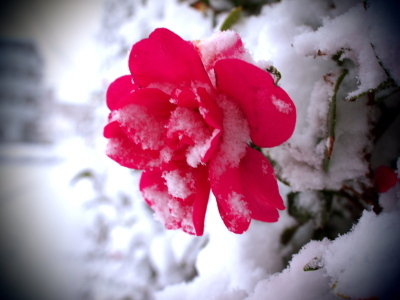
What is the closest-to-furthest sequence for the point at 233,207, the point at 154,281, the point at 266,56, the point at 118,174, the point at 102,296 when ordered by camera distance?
the point at 233,207 → the point at 266,56 → the point at 154,281 → the point at 118,174 → the point at 102,296

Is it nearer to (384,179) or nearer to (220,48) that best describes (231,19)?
(220,48)

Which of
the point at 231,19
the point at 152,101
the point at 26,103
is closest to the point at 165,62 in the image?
the point at 152,101

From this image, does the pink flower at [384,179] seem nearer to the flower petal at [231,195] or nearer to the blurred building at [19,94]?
the flower petal at [231,195]

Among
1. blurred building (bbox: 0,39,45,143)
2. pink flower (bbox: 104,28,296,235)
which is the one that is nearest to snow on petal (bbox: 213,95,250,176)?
pink flower (bbox: 104,28,296,235)

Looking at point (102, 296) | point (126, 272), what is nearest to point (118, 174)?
point (126, 272)

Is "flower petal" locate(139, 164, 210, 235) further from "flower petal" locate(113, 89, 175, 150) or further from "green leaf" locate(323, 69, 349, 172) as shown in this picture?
"green leaf" locate(323, 69, 349, 172)

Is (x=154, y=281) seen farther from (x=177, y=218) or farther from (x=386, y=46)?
(x=386, y=46)

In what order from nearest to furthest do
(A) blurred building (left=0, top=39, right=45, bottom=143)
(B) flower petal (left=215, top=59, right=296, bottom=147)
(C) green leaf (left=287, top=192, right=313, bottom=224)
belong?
(B) flower petal (left=215, top=59, right=296, bottom=147)
(C) green leaf (left=287, top=192, right=313, bottom=224)
(A) blurred building (left=0, top=39, right=45, bottom=143)
